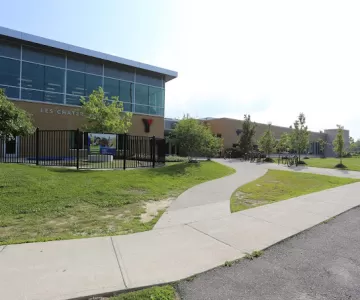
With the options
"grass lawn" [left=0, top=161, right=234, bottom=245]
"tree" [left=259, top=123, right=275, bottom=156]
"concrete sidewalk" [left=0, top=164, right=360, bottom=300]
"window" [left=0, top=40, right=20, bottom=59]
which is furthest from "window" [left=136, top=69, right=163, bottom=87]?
"concrete sidewalk" [left=0, top=164, right=360, bottom=300]

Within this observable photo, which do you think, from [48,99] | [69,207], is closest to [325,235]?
[69,207]

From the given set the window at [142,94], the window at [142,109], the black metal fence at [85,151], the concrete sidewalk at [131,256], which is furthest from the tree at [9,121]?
the window at [142,94]

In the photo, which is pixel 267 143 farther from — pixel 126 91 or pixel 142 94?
pixel 126 91

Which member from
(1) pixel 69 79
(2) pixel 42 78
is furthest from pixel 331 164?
(2) pixel 42 78

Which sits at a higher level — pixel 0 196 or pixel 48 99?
pixel 48 99

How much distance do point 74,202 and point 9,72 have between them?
18.9 meters

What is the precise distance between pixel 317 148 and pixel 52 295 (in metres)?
62.2

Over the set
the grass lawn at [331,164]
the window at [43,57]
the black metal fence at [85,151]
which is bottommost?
the grass lawn at [331,164]

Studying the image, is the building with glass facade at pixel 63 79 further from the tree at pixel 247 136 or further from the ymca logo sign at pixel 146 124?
the tree at pixel 247 136

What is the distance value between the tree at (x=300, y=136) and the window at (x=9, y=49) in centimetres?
2775

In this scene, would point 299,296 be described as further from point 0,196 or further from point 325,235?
point 0,196

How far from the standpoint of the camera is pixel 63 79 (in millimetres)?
23281

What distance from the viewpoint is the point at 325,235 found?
16.9ft

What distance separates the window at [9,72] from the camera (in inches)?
806
